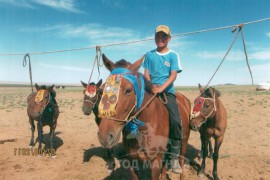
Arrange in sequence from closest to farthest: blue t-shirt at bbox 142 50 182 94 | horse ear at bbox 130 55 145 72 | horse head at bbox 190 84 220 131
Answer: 1. horse ear at bbox 130 55 145 72
2. blue t-shirt at bbox 142 50 182 94
3. horse head at bbox 190 84 220 131

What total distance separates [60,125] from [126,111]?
1424 centimetres

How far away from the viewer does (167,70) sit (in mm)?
4656

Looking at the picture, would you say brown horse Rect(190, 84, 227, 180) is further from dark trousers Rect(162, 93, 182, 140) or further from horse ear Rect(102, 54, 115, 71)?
horse ear Rect(102, 54, 115, 71)

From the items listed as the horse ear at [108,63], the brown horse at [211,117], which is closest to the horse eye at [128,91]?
the horse ear at [108,63]

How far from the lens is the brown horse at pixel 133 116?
119 inches

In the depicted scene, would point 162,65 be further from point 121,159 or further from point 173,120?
point 121,159

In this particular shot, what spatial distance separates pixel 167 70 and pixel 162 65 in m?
0.15

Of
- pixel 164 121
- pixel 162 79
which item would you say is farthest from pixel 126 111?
pixel 162 79

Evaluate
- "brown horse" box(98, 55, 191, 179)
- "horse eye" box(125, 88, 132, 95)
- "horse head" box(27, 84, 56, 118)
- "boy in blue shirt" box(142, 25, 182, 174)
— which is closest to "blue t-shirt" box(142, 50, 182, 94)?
"boy in blue shirt" box(142, 25, 182, 174)

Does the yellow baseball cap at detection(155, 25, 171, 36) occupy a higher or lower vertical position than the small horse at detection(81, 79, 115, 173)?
higher

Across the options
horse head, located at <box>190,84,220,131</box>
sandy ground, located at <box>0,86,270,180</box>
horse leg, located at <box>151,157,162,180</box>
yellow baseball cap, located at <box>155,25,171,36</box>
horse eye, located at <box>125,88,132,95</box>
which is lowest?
sandy ground, located at <box>0,86,270,180</box>

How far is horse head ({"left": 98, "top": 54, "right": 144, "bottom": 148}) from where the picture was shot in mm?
2978

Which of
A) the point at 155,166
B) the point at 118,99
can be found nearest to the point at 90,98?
the point at 155,166

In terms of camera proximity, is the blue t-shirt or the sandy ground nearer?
the blue t-shirt
